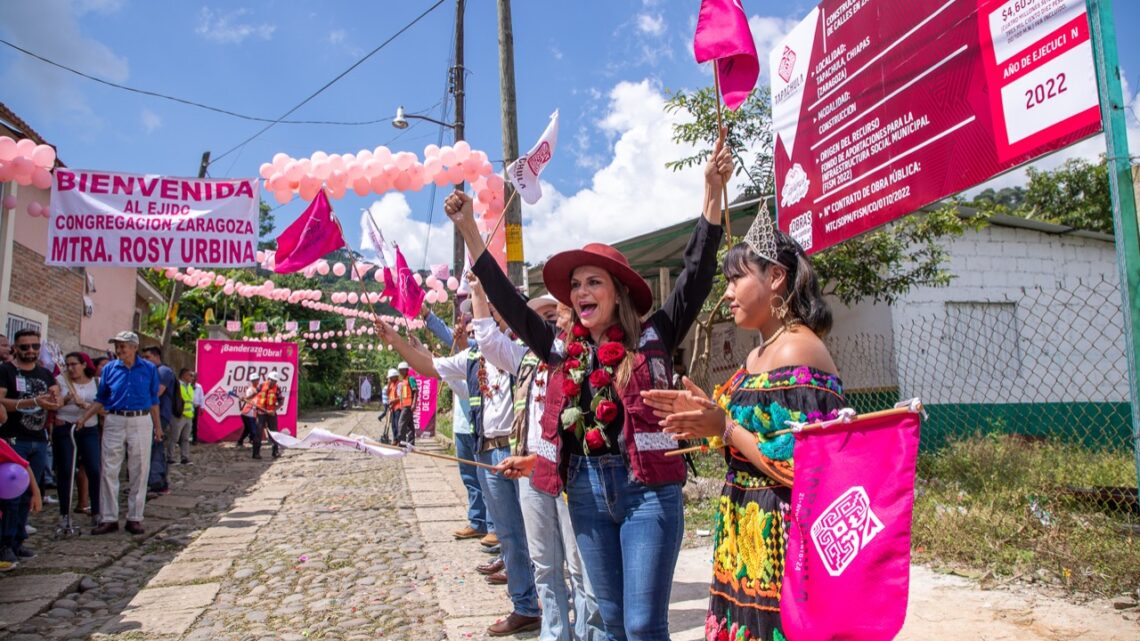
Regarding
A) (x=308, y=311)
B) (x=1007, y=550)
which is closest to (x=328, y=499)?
(x=1007, y=550)

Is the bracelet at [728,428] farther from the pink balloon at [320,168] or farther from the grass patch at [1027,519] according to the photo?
the pink balloon at [320,168]

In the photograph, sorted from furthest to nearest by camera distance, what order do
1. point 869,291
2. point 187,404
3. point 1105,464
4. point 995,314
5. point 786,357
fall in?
point 187,404
point 995,314
point 869,291
point 1105,464
point 786,357

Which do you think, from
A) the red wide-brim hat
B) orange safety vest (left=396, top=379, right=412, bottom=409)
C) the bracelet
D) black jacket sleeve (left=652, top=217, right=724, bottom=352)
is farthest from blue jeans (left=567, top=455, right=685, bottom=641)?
orange safety vest (left=396, top=379, right=412, bottom=409)

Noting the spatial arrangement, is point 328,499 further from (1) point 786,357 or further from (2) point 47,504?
(1) point 786,357

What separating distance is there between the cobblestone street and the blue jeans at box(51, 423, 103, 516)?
1.30 feet

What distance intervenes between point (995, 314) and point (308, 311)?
37039 mm

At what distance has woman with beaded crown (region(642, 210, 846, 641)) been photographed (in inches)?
80.3

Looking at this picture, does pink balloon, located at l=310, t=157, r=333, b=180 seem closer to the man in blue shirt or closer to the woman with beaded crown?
the man in blue shirt

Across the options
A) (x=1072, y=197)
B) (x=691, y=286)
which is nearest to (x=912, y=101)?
(x=691, y=286)

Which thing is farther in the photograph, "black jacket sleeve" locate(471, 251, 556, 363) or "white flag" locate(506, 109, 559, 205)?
"white flag" locate(506, 109, 559, 205)

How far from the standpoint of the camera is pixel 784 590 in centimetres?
A: 189

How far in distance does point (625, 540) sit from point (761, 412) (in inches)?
26.0

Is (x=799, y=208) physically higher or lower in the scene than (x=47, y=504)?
higher

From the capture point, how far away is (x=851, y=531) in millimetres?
1796
